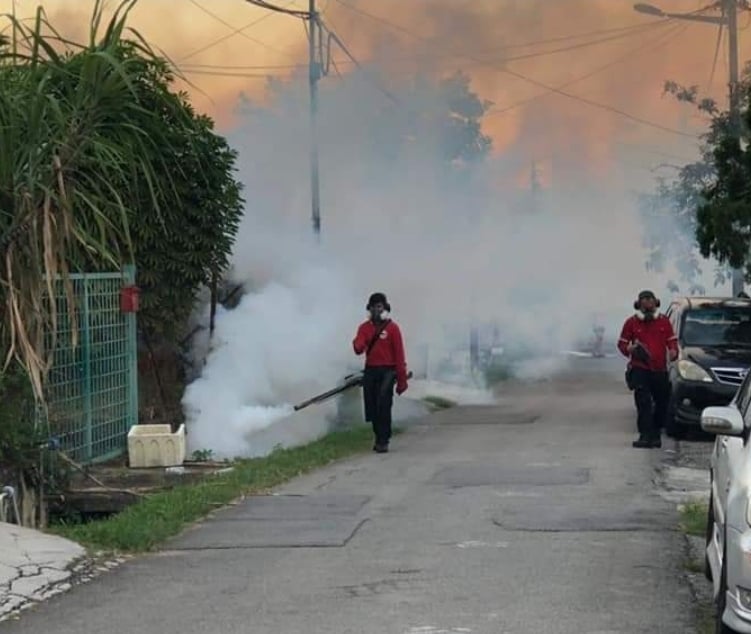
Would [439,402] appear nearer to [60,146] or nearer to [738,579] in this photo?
[60,146]

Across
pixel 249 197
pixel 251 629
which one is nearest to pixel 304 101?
pixel 249 197

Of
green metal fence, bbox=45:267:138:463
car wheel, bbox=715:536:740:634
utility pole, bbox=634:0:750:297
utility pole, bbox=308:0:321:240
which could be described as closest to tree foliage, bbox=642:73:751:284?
utility pole, bbox=634:0:750:297

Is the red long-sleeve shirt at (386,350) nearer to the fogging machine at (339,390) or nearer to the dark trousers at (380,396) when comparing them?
the dark trousers at (380,396)

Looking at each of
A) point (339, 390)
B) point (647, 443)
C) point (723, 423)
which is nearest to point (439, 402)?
point (339, 390)

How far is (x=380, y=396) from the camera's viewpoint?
14094 millimetres

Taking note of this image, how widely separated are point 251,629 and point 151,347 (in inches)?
391

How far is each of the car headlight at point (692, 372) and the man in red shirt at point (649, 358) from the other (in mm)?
951

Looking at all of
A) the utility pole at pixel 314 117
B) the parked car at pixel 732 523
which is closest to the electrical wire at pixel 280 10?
the utility pole at pixel 314 117

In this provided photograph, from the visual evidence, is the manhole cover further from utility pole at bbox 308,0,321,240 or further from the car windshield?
utility pole at bbox 308,0,321,240

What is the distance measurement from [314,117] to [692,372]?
9.97m

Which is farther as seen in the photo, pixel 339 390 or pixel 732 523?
pixel 339 390

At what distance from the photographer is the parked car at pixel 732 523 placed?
5.16m

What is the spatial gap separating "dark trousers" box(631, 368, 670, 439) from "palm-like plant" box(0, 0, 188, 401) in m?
7.36

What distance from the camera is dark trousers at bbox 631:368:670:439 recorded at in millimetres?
Answer: 14211
